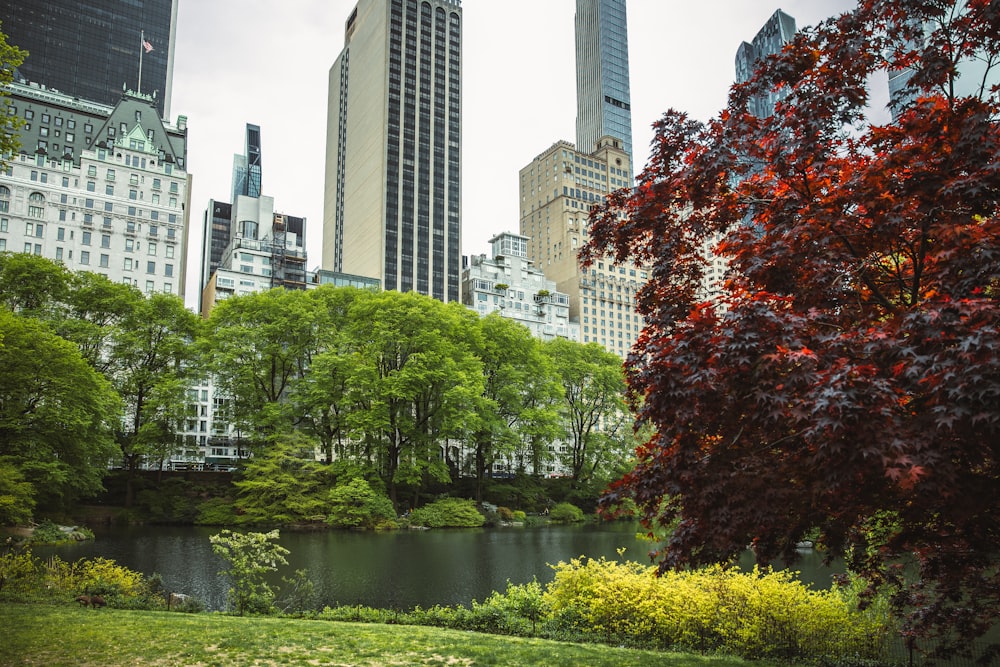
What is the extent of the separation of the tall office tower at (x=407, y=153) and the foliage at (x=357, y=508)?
4140 inches

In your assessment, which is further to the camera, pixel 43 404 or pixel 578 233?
pixel 578 233

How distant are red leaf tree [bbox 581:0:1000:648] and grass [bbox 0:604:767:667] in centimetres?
446

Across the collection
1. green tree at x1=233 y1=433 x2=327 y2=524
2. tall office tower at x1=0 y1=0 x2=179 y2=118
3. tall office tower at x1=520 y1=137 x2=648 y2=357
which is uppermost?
tall office tower at x1=0 y1=0 x2=179 y2=118

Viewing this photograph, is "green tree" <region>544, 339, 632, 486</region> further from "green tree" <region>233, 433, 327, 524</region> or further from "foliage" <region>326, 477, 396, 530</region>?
"green tree" <region>233, 433, 327, 524</region>

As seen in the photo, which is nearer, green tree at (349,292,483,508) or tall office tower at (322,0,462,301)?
green tree at (349,292,483,508)

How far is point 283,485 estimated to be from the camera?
48.6 m

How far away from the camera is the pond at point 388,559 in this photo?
2353 centimetres

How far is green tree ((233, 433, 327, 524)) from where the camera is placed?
4853 cm

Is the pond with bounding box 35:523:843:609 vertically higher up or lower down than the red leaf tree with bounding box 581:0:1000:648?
lower down

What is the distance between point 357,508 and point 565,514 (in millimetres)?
19536

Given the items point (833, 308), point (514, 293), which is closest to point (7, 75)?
point (833, 308)

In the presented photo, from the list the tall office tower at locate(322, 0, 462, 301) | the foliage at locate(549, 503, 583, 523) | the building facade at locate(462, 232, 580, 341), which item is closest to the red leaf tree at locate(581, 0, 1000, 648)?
the foliage at locate(549, 503, 583, 523)

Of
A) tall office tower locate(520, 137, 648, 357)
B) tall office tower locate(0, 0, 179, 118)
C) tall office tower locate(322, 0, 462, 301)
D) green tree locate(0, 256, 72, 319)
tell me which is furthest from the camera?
tall office tower locate(0, 0, 179, 118)

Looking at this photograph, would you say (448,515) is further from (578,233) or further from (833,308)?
(578,233)
